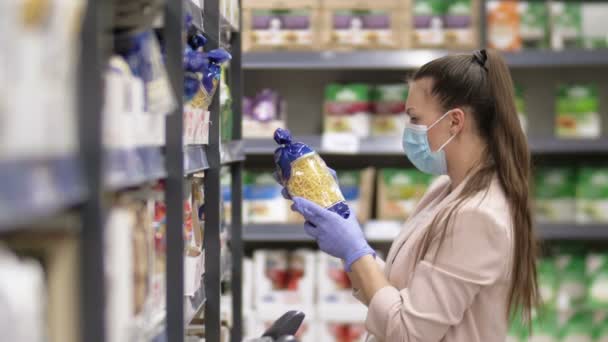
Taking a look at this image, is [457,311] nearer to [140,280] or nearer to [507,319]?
[507,319]

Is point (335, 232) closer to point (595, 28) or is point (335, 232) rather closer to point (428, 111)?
point (428, 111)

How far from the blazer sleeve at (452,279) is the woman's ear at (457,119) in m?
0.24

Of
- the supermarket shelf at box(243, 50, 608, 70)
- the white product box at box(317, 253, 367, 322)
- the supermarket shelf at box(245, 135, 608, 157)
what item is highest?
the supermarket shelf at box(243, 50, 608, 70)

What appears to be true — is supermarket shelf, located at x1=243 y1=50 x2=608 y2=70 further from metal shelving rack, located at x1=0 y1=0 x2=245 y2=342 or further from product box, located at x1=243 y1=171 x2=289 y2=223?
metal shelving rack, located at x1=0 y1=0 x2=245 y2=342

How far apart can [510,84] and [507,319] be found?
0.62 m

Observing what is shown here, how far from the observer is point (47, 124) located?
796mm

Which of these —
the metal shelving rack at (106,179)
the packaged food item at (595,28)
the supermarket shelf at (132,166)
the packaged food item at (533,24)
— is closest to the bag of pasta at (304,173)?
the metal shelving rack at (106,179)

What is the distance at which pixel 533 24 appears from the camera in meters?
4.11

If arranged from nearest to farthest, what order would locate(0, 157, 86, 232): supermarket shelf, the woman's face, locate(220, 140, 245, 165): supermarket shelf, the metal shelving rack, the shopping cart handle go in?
locate(0, 157, 86, 232): supermarket shelf
the metal shelving rack
the shopping cart handle
locate(220, 140, 245, 165): supermarket shelf
the woman's face

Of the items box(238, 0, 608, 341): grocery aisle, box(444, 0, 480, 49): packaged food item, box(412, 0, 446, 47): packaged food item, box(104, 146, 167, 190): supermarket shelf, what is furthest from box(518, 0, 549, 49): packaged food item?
box(104, 146, 167, 190): supermarket shelf

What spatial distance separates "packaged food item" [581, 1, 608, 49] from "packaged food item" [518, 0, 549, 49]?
19cm

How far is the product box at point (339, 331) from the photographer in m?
4.05

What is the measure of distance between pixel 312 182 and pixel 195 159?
0.55m

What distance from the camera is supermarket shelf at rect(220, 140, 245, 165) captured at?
206 cm
